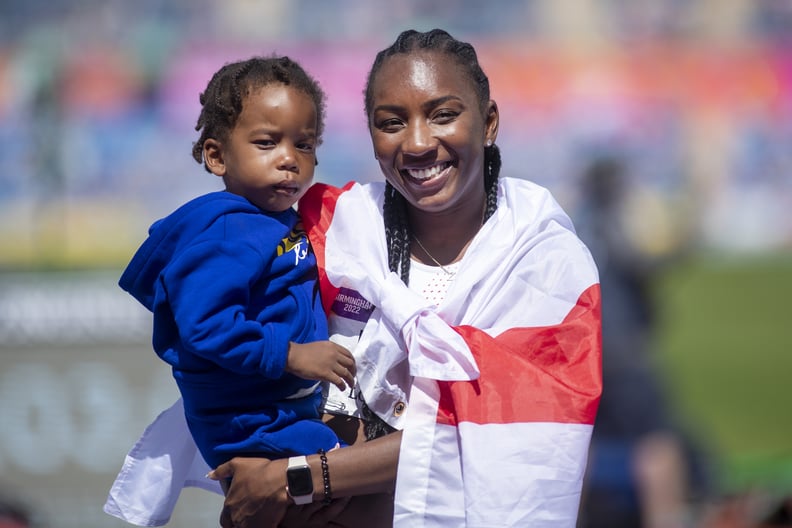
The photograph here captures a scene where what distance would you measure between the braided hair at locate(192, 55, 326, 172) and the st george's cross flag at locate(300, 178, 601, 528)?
0.38m

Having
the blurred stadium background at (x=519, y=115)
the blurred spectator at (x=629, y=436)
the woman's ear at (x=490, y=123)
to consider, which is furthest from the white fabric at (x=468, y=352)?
the blurred stadium background at (x=519, y=115)

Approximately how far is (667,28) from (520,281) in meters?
13.8

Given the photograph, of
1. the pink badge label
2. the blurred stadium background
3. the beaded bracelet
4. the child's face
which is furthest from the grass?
the child's face

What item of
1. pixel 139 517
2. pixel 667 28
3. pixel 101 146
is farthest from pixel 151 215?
pixel 139 517

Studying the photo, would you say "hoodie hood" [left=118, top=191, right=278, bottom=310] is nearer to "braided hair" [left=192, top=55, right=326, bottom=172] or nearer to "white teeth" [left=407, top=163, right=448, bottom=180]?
"braided hair" [left=192, top=55, right=326, bottom=172]

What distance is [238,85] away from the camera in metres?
2.34

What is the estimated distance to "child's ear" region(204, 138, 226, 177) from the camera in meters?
2.39

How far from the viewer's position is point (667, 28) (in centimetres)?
1524

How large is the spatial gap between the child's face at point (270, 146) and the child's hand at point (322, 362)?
337mm

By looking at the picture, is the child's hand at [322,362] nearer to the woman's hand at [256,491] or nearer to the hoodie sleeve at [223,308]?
the hoodie sleeve at [223,308]

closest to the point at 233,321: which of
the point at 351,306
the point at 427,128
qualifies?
the point at 351,306

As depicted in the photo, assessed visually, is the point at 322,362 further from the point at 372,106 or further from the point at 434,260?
the point at 372,106

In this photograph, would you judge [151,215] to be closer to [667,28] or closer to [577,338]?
[667,28]

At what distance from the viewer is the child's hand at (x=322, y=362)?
2.21 meters
